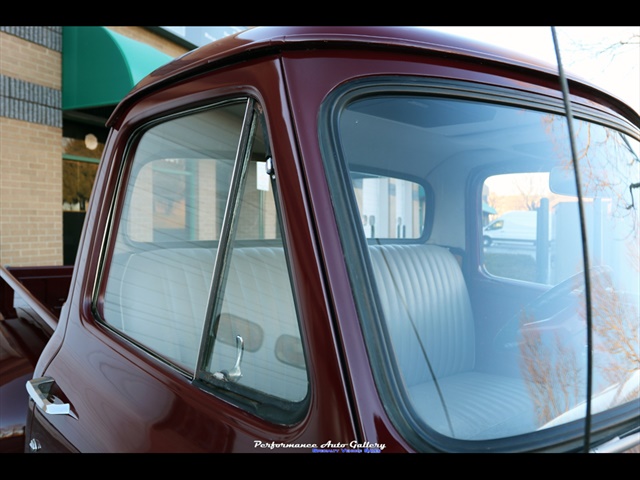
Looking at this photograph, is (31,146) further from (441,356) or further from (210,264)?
(441,356)

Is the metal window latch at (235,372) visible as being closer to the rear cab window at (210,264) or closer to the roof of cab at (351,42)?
the rear cab window at (210,264)

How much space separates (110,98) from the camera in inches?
251

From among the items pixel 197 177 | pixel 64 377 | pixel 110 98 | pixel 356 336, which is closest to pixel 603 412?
pixel 356 336

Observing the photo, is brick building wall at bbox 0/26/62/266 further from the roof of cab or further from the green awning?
the roof of cab

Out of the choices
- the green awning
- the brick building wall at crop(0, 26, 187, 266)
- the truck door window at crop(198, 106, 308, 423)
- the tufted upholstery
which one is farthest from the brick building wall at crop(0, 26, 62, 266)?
the tufted upholstery

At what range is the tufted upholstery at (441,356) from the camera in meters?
1.03

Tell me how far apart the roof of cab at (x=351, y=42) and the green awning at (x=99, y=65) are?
5.62m

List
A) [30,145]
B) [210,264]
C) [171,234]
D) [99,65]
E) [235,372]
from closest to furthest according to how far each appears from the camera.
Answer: [235,372]
[210,264]
[171,234]
[99,65]
[30,145]

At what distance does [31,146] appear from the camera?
6.85 metres

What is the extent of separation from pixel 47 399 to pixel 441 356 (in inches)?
46.8

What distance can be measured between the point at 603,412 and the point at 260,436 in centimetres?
72

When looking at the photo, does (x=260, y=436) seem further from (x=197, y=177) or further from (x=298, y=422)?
(x=197, y=177)

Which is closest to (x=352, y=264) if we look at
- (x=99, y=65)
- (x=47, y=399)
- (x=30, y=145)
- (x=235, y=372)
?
(x=235, y=372)

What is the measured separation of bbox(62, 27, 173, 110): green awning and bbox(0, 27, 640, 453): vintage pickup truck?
208 inches
